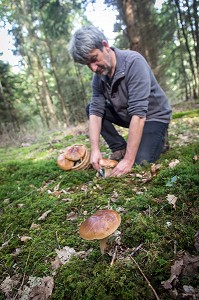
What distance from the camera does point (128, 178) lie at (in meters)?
3.36

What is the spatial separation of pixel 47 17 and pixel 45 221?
40.5ft

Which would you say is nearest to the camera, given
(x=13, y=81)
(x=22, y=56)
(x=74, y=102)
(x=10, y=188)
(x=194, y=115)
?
(x=10, y=188)

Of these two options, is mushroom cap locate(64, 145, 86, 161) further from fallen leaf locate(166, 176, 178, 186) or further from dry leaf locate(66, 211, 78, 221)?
fallen leaf locate(166, 176, 178, 186)

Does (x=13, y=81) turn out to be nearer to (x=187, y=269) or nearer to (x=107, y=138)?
(x=107, y=138)

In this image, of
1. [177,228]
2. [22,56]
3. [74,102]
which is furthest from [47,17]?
[177,228]

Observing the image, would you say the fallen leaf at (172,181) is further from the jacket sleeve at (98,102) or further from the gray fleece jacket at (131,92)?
the jacket sleeve at (98,102)

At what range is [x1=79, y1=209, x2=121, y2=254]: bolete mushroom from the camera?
1686 millimetres

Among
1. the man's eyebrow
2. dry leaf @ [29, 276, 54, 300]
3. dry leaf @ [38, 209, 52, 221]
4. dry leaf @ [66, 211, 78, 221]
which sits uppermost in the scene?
the man's eyebrow

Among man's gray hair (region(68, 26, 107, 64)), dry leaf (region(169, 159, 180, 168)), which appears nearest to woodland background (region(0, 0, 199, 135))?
man's gray hair (region(68, 26, 107, 64))

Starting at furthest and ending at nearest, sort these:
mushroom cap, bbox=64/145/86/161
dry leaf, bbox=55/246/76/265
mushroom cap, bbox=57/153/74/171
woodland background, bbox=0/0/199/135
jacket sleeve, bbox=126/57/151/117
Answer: woodland background, bbox=0/0/199/135 → mushroom cap, bbox=57/153/74/171 → mushroom cap, bbox=64/145/86/161 → jacket sleeve, bbox=126/57/151/117 → dry leaf, bbox=55/246/76/265

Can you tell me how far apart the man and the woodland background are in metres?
4.89

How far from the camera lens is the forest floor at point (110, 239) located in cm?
165

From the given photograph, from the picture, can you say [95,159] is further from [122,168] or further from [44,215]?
[44,215]

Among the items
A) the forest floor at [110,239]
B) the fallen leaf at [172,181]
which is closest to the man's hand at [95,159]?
the forest floor at [110,239]
